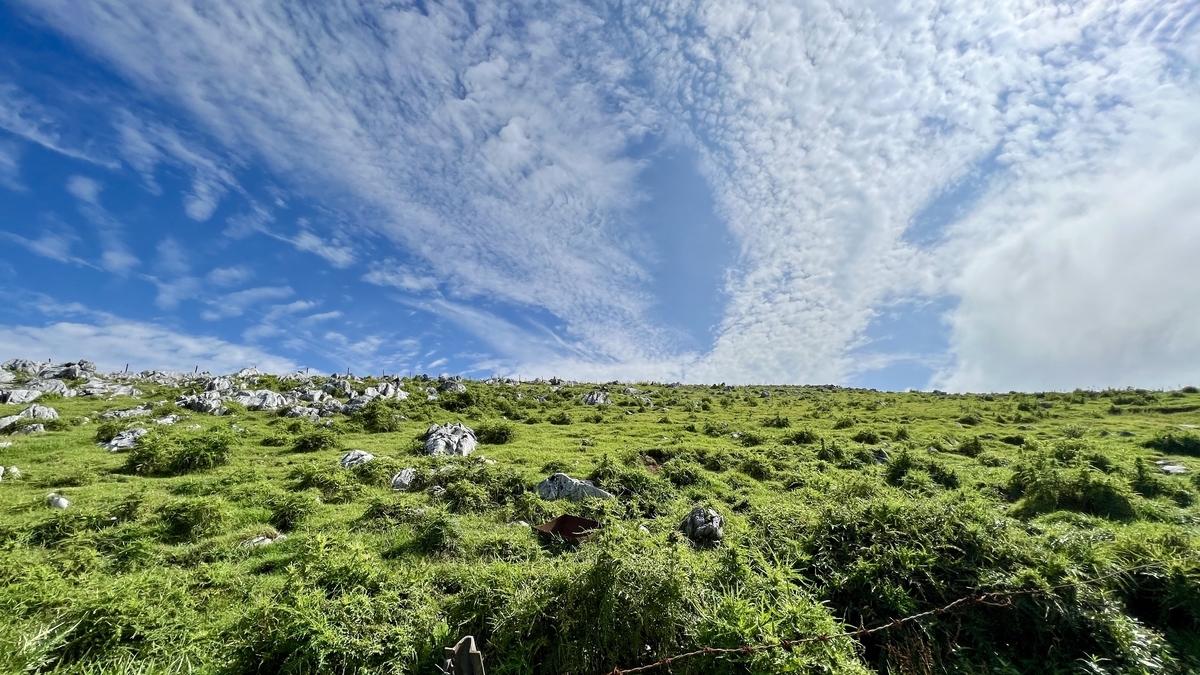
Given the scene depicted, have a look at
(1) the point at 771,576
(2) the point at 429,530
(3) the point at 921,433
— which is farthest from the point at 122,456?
(3) the point at 921,433

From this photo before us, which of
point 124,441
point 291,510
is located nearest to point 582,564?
point 291,510

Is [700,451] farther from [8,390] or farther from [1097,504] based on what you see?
[8,390]

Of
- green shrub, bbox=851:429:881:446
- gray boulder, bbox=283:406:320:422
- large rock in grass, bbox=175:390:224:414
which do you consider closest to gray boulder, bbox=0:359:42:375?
large rock in grass, bbox=175:390:224:414

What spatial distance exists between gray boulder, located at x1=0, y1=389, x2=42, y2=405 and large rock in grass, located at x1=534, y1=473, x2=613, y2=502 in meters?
41.7

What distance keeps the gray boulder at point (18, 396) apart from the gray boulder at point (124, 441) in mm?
18211

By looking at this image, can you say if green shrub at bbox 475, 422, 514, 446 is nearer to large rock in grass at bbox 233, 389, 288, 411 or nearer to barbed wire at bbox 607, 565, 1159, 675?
large rock in grass at bbox 233, 389, 288, 411

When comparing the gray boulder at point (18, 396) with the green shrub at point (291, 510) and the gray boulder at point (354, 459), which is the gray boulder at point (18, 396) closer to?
the gray boulder at point (354, 459)

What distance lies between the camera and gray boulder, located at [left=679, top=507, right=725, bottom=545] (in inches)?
477

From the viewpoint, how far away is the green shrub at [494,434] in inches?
1131

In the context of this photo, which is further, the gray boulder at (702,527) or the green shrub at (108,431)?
the green shrub at (108,431)

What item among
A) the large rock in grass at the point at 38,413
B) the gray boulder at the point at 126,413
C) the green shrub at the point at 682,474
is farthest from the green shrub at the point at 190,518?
the gray boulder at the point at 126,413

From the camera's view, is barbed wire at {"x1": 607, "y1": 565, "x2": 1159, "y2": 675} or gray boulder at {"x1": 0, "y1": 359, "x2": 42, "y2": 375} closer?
barbed wire at {"x1": 607, "y1": 565, "x2": 1159, "y2": 675}

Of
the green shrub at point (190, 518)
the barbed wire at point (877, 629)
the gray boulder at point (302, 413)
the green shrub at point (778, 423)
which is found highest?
the green shrub at point (778, 423)

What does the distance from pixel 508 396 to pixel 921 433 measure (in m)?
36.6
